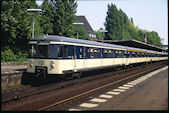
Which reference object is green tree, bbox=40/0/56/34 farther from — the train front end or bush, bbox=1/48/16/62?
the train front end

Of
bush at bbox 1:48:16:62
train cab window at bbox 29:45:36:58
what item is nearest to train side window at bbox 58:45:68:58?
train cab window at bbox 29:45:36:58

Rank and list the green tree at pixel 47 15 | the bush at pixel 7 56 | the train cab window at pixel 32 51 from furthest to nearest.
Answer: the green tree at pixel 47 15 → the bush at pixel 7 56 → the train cab window at pixel 32 51

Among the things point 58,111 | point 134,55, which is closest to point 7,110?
point 58,111

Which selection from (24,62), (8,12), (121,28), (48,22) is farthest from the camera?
(121,28)

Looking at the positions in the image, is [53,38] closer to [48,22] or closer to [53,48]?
[53,48]

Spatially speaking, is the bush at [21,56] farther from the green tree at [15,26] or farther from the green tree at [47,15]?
the green tree at [47,15]

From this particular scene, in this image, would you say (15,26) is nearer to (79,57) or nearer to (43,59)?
(79,57)

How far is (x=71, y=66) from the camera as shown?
47.7 ft

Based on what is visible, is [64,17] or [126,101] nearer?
[126,101]

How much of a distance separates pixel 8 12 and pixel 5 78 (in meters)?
12.9

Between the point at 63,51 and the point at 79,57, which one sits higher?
the point at 63,51

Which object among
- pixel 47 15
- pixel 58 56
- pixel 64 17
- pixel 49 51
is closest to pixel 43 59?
pixel 49 51

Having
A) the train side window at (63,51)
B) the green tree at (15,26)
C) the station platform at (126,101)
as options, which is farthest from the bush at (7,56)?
the station platform at (126,101)

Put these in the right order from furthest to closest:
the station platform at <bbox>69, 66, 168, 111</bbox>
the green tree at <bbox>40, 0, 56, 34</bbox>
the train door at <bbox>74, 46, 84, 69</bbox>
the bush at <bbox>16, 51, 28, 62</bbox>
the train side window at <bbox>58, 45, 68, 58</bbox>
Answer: the green tree at <bbox>40, 0, 56, 34</bbox>
the bush at <bbox>16, 51, 28, 62</bbox>
the train door at <bbox>74, 46, 84, 69</bbox>
the train side window at <bbox>58, 45, 68, 58</bbox>
the station platform at <bbox>69, 66, 168, 111</bbox>
